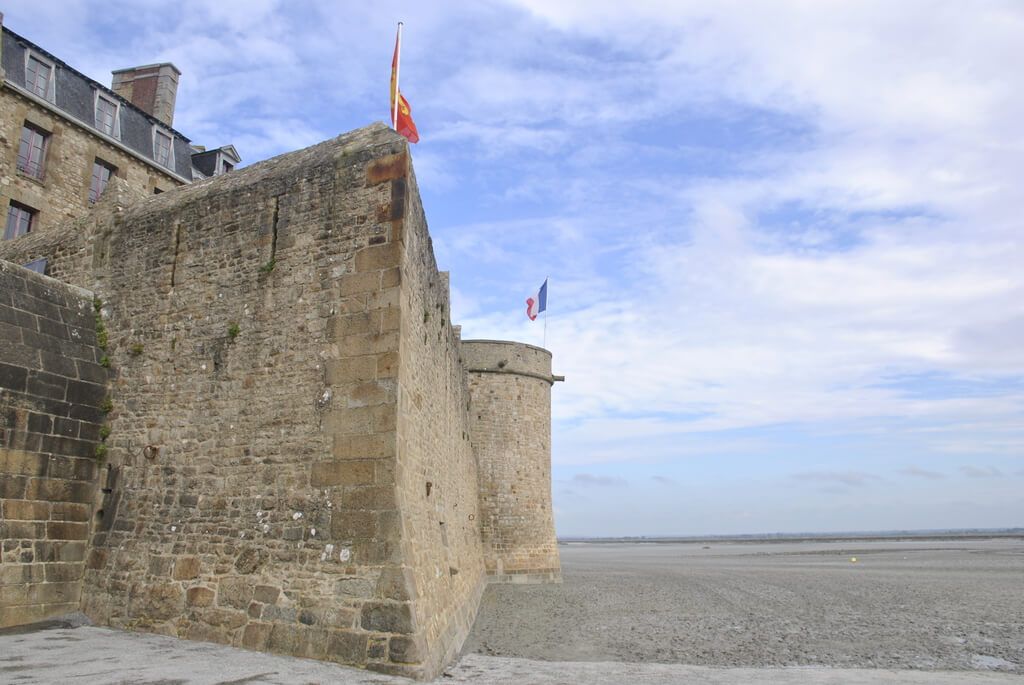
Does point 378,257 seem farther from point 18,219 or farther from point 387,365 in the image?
point 18,219

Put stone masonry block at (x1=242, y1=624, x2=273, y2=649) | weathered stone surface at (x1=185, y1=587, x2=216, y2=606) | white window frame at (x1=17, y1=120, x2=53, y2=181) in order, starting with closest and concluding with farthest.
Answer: stone masonry block at (x1=242, y1=624, x2=273, y2=649) < weathered stone surface at (x1=185, y1=587, x2=216, y2=606) < white window frame at (x1=17, y1=120, x2=53, y2=181)

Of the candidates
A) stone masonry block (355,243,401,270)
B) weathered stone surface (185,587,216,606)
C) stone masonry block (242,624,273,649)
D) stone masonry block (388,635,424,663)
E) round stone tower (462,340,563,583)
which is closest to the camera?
stone masonry block (388,635,424,663)

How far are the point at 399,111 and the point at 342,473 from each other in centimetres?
656

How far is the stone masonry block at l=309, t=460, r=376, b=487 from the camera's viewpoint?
827 centimetres

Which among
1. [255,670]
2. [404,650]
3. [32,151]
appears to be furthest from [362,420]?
[32,151]

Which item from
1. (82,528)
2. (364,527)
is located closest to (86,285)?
(82,528)

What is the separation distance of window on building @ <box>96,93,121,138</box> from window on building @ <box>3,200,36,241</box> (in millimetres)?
3450

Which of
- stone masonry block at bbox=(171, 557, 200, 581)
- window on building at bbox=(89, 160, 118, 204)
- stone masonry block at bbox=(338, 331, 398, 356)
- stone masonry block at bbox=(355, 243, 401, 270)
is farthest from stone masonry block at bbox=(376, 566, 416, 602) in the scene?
window on building at bbox=(89, 160, 118, 204)

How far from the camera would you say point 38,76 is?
62.6 ft

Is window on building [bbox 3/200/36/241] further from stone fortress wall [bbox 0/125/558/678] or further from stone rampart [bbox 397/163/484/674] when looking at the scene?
stone rampart [bbox 397/163/484/674]

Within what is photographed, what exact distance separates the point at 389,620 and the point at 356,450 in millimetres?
2025

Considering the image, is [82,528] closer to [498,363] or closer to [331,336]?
[331,336]

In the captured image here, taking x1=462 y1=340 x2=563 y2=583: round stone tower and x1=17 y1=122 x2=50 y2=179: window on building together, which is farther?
x1=462 y1=340 x2=563 y2=583: round stone tower

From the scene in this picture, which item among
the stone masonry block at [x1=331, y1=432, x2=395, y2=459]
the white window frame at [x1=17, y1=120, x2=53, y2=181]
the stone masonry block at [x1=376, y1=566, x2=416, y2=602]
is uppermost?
the white window frame at [x1=17, y1=120, x2=53, y2=181]
